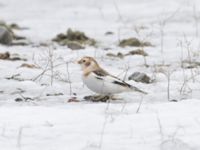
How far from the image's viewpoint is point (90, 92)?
7.27 meters

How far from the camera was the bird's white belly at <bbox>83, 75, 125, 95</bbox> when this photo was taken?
664 cm

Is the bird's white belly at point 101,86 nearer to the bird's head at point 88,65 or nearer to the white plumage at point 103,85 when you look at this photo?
the white plumage at point 103,85

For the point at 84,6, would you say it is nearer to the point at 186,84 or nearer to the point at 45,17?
the point at 45,17

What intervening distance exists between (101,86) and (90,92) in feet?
2.11

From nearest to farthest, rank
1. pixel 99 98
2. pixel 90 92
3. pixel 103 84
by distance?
pixel 103 84 → pixel 99 98 → pixel 90 92

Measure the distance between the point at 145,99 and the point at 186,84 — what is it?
2.11ft

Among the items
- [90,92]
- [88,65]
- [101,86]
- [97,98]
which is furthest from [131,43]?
[101,86]

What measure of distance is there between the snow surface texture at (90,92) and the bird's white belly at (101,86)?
163mm

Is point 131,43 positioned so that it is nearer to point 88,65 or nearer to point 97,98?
point 88,65

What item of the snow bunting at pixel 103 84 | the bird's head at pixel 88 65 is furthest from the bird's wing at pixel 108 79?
the bird's head at pixel 88 65

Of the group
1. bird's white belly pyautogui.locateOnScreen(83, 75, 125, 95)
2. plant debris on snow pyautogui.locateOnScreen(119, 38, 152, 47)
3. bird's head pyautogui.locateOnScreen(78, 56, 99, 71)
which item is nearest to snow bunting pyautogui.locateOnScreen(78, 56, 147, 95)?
bird's white belly pyautogui.locateOnScreen(83, 75, 125, 95)

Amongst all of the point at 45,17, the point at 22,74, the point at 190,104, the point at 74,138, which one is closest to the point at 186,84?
the point at 190,104

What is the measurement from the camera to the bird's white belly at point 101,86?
6637mm

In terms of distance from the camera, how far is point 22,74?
7961 mm
